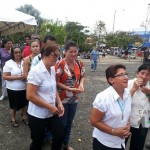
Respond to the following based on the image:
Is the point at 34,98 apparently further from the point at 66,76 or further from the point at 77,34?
the point at 77,34

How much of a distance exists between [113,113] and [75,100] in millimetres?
1384

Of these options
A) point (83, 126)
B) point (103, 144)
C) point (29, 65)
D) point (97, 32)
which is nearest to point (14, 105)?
point (29, 65)

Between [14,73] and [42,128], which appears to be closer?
[42,128]

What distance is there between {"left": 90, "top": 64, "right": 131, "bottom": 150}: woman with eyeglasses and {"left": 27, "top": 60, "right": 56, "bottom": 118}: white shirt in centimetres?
74

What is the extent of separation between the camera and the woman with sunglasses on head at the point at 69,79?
145 inches

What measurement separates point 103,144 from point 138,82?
86cm

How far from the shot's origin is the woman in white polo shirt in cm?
306

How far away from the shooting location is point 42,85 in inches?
122

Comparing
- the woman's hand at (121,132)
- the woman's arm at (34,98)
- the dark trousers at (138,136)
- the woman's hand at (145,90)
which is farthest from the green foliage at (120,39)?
the woman's hand at (121,132)

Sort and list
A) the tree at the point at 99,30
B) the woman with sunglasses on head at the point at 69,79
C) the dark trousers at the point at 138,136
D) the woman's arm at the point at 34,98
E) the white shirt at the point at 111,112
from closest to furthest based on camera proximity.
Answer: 1. the white shirt at the point at 111,112
2. the woman's arm at the point at 34,98
3. the dark trousers at the point at 138,136
4. the woman with sunglasses on head at the point at 69,79
5. the tree at the point at 99,30

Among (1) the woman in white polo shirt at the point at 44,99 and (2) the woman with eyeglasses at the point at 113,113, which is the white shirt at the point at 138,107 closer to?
(2) the woman with eyeglasses at the point at 113,113

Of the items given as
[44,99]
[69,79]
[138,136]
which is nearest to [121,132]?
[138,136]

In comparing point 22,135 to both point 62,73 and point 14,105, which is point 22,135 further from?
point 62,73

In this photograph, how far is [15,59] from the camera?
16.5 ft
